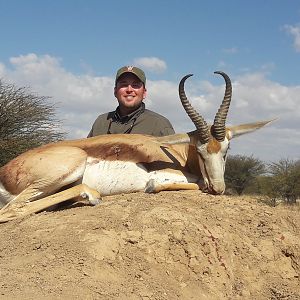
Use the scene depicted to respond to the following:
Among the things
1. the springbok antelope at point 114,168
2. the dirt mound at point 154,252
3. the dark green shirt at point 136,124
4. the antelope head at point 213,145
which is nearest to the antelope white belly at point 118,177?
the springbok antelope at point 114,168

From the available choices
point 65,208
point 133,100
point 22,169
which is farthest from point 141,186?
point 133,100

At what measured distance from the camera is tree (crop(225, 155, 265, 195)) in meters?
37.5

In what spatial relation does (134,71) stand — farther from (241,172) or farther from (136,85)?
(241,172)

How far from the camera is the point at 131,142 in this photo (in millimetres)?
6801

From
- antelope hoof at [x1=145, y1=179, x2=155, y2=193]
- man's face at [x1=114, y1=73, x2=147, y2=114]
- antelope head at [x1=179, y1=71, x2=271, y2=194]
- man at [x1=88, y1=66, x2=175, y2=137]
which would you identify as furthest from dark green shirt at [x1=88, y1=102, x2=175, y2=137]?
antelope hoof at [x1=145, y1=179, x2=155, y2=193]

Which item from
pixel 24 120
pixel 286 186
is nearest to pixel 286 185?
pixel 286 186

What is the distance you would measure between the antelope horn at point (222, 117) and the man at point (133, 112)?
1.52 m

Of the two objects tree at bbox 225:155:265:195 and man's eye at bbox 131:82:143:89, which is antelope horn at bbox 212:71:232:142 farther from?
tree at bbox 225:155:265:195

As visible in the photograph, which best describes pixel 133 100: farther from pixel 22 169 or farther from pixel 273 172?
pixel 273 172

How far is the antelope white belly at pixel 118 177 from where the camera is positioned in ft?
21.6

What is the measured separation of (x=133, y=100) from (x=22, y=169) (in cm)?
251

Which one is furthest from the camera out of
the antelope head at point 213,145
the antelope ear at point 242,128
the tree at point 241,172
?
the tree at point 241,172

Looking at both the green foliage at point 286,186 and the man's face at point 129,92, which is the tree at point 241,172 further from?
the man's face at point 129,92

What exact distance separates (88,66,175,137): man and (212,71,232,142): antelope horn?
4.98 ft
